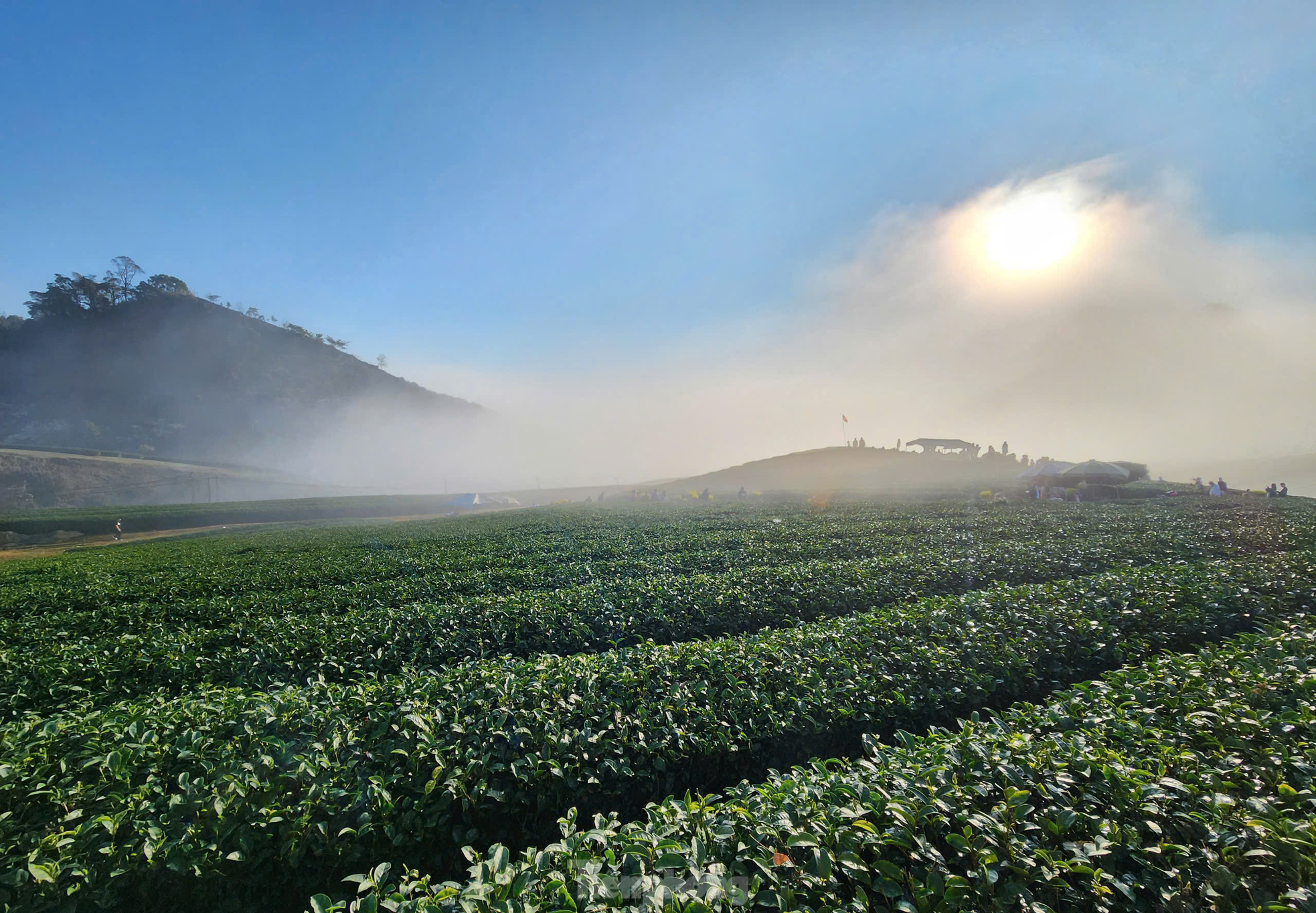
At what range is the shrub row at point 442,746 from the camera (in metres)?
3.00

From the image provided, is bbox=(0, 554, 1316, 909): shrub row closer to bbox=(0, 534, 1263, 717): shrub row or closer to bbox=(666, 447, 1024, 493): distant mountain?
bbox=(0, 534, 1263, 717): shrub row

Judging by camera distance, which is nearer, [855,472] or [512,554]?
[512,554]

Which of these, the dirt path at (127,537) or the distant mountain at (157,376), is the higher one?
the distant mountain at (157,376)

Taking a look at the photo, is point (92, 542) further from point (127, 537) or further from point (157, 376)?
point (157, 376)

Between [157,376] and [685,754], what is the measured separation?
16177cm

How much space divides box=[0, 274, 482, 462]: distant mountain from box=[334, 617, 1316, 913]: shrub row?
141 metres

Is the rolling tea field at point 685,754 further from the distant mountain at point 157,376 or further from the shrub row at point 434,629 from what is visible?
the distant mountain at point 157,376

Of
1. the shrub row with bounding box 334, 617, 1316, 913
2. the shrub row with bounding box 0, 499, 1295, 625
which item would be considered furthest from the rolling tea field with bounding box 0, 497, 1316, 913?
the shrub row with bounding box 0, 499, 1295, 625

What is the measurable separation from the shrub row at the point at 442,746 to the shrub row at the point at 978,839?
0.83 metres

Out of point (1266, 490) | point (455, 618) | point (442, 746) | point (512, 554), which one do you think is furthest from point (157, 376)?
point (1266, 490)

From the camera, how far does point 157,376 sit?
377 feet

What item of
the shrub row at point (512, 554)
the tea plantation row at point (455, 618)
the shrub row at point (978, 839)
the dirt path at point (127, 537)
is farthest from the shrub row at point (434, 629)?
the dirt path at point (127, 537)

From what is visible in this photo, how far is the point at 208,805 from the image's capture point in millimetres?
3135

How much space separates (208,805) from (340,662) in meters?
4.30
